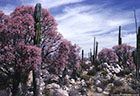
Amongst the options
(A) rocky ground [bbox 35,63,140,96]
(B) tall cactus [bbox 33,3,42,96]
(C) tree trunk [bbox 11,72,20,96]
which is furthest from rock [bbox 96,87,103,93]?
(C) tree trunk [bbox 11,72,20,96]

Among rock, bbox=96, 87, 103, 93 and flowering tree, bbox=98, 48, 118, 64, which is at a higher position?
flowering tree, bbox=98, 48, 118, 64

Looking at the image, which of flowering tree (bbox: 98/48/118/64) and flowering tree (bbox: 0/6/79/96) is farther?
flowering tree (bbox: 98/48/118/64)

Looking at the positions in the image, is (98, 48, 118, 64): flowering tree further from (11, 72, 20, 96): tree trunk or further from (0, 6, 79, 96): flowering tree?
(11, 72, 20, 96): tree trunk

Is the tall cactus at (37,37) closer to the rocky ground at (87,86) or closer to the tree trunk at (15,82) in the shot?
the tree trunk at (15,82)

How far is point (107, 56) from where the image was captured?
129 feet

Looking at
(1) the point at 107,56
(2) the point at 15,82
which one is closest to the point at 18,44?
(2) the point at 15,82

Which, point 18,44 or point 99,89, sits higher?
point 18,44

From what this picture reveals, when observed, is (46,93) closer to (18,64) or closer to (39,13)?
(18,64)

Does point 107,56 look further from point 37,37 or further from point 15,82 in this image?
point 15,82

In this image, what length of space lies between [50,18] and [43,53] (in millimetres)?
2968

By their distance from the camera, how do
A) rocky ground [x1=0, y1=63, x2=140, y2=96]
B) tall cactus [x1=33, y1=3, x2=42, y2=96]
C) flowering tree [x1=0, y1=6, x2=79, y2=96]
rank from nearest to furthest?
flowering tree [x1=0, y1=6, x2=79, y2=96] < tall cactus [x1=33, y1=3, x2=42, y2=96] < rocky ground [x1=0, y1=63, x2=140, y2=96]

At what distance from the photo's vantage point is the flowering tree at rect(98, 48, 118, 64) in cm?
3847

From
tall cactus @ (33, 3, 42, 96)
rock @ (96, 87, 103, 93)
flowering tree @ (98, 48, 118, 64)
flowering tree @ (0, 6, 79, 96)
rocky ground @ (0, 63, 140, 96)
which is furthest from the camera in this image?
flowering tree @ (98, 48, 118, 64)

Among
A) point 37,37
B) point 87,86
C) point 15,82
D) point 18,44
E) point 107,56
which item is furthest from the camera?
point 107,56
